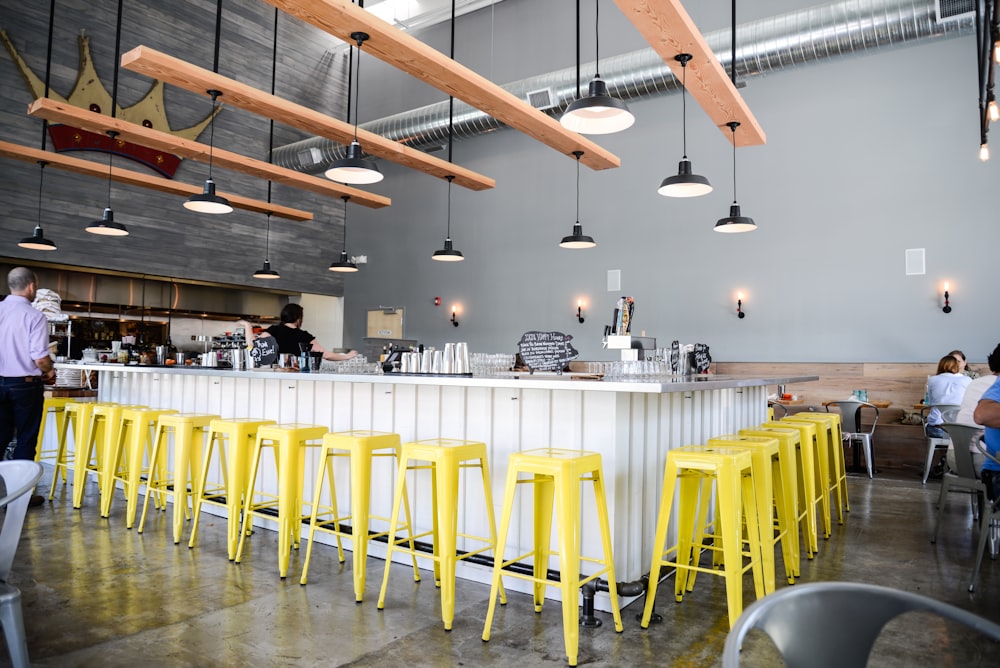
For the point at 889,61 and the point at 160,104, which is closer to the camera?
the point at 889,61

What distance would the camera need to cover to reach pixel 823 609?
1059 millimetres

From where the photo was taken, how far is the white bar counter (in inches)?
121

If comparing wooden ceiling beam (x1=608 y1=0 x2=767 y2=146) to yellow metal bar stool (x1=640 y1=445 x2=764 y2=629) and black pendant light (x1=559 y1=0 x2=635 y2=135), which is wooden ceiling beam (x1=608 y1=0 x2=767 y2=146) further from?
yellow metal bar stool (x1=640 y1=445 x2=764 y2=629)

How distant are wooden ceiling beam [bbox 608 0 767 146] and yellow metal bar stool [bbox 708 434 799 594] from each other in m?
2.37

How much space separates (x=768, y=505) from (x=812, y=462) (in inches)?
45.1

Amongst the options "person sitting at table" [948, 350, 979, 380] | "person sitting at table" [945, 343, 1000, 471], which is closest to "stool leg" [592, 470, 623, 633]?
"person sitting at table" [945, 343, 1000, 471]

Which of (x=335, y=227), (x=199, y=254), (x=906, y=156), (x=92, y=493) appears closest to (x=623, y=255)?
(x=906, y=156)

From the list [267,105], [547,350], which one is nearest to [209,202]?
[267,105]

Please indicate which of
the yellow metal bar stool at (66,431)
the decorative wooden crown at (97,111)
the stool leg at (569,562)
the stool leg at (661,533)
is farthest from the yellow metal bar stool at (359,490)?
the decorative wooden crown at (97,111)

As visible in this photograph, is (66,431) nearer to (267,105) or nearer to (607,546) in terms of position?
(267,105)

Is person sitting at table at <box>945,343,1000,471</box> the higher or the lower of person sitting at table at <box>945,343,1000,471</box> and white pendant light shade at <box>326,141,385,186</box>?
the lower

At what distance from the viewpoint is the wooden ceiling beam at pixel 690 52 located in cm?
369

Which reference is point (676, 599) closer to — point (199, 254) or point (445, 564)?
point (445, 564)

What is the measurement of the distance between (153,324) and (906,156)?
10210mm
